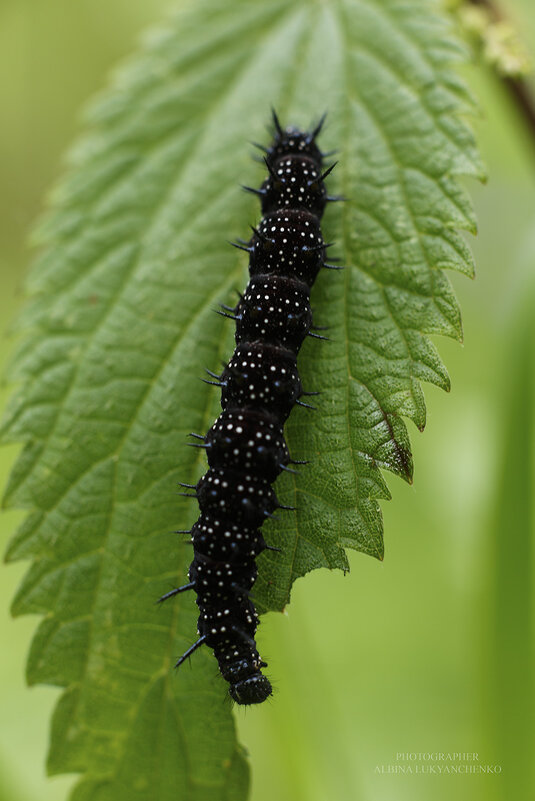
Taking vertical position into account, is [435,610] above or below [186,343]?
below

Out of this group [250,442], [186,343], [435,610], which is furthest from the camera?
[435,610]

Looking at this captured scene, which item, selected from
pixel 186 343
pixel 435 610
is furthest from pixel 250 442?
pixel 435 610

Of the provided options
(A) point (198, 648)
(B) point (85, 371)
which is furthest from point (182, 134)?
(A) point (198, 648)

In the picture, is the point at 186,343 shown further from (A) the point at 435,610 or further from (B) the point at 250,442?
(A) the point at 435,610

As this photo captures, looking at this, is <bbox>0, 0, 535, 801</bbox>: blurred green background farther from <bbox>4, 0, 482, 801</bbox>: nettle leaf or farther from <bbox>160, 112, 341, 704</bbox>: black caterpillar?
<bbox>160, 112, 341, 704</bbox>: black caterpillar

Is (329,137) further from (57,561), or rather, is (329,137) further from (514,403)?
(57,561)

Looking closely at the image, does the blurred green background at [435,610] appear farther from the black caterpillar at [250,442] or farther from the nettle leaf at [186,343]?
the black caterpillar at [250,442]
